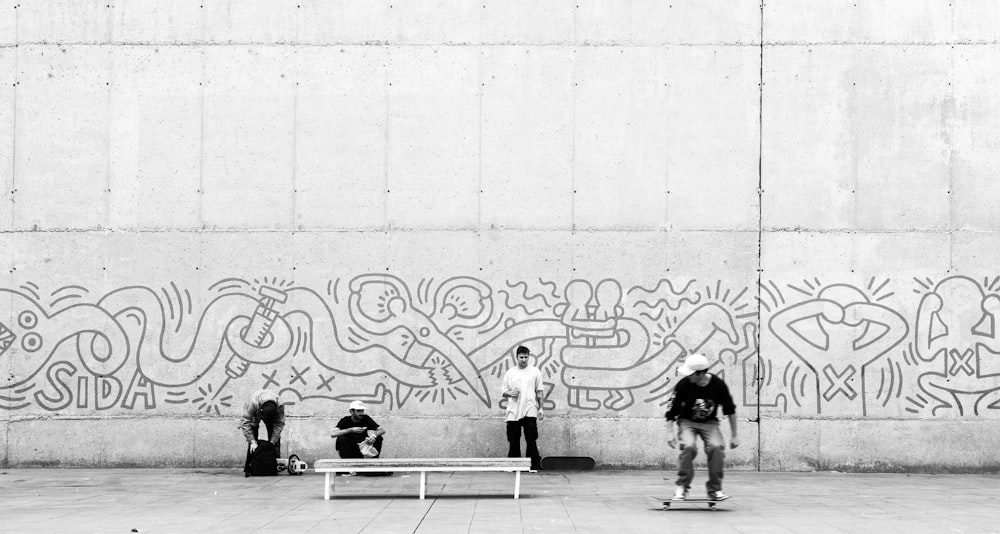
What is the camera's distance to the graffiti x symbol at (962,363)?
14062 millimetres

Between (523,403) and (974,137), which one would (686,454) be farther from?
(974,137)

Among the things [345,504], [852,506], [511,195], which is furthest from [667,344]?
[345,504]

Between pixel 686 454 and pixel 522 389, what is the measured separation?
340 cm

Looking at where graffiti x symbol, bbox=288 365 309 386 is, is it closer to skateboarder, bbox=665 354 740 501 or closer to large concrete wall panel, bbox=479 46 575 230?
large concrete wall panel, bbox=479 46 575 230

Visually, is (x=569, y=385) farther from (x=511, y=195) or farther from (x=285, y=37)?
(x=285, y=37)

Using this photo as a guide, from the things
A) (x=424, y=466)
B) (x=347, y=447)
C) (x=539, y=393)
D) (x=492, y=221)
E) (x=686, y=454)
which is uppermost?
(x=492, y=221)

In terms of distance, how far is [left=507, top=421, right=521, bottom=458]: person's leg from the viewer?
13781mm

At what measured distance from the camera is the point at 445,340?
14.3 m

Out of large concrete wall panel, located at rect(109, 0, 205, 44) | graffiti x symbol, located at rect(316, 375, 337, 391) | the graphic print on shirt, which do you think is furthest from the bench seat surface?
large concrete wall panel, located at rect(109, 0, 205, 44)

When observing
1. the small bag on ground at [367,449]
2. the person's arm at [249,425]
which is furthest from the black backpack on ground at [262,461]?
the small bag on ground at [367,449]

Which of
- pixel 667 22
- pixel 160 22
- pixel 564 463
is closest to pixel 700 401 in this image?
pixel 564 463

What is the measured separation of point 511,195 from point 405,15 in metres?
2.55

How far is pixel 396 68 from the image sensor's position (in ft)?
47.6

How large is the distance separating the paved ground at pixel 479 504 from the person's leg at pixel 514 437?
356mm
